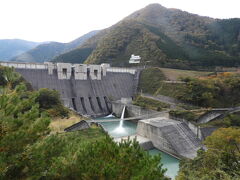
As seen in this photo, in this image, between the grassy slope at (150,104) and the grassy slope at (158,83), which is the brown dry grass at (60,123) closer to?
the grassy slope at (150,104)

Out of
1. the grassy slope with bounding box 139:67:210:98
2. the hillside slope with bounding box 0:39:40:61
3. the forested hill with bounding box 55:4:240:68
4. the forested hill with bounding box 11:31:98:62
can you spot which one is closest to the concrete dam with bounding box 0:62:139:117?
the grassy slope with bounding box 139:67:210:98

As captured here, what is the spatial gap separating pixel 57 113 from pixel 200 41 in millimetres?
51196

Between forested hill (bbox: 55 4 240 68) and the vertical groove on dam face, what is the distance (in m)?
13.9

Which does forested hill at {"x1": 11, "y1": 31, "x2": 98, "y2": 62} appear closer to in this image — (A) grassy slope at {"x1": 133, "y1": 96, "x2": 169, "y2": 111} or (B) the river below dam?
(A) grassy slope at {"x1": 133, "y1": 96, "x2": 169, "y2": 111}

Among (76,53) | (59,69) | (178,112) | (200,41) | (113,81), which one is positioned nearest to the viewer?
(178,112)

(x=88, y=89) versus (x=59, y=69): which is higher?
(x=59, y=69)

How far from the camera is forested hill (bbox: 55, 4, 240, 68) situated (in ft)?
146

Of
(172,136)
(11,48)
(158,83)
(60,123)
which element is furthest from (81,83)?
(11,48)

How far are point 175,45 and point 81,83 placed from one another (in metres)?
33.6

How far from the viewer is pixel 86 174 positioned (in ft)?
14.0

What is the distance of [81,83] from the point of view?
30031mm

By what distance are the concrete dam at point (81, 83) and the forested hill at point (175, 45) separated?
1405 cm

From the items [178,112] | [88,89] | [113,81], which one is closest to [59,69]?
[88,89]

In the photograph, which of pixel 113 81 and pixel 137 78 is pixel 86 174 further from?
pixel 137 78
